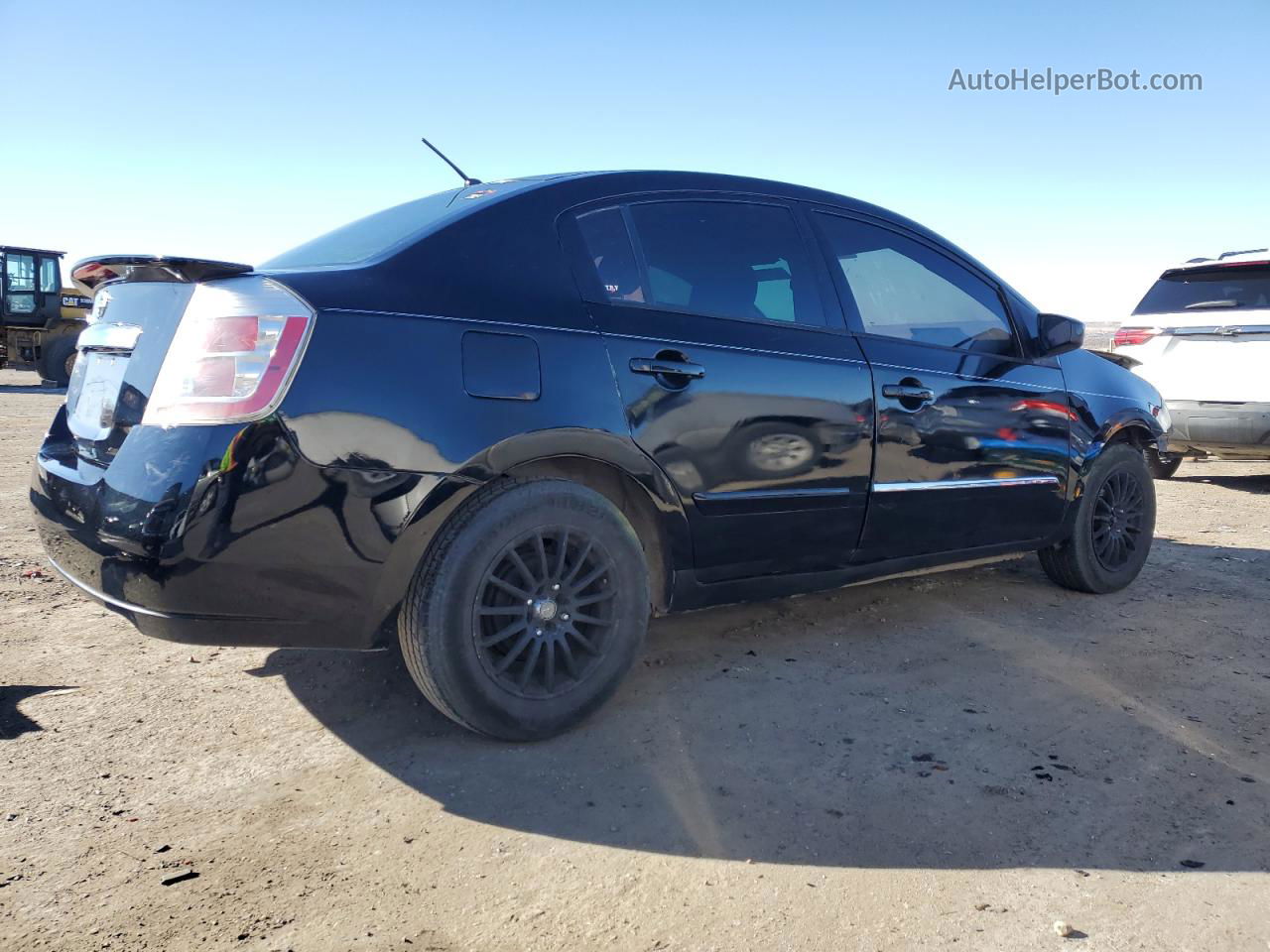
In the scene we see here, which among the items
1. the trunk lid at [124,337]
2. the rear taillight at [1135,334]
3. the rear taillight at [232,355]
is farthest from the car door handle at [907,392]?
the rear taillight at [1135,334]

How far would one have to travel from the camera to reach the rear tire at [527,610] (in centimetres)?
265

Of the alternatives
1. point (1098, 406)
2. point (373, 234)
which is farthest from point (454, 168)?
point (1098, 406)

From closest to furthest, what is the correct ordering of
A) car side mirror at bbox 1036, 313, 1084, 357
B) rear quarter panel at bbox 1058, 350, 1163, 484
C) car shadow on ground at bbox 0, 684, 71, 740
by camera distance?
car shadow on ground at bbox 0, 684, 71, 740
car side mirror at bbox 1036, 313, 1084, 357
rear quarter panel at bbox 1058, 350, 1163, 484

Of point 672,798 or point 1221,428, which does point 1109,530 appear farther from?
point 1221,428

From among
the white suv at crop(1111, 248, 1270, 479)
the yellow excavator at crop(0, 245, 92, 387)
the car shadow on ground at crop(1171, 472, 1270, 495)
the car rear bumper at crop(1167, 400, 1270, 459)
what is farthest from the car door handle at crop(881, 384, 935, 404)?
the yellow excavator at crop(0, 245, 92, 387)

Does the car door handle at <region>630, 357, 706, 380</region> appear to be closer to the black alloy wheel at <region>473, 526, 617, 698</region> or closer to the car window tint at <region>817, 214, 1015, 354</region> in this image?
the black alloy wheel at <region>473, 526, 617, 698</region>

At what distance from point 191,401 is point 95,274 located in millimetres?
867

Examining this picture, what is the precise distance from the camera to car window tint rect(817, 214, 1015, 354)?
3760 millimetres

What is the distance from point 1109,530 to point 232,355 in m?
4.00

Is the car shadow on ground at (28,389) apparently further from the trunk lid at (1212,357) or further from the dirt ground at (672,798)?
the trunk lid at (1212,357)

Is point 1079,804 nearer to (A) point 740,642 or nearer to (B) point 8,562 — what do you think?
(A) point 740,642

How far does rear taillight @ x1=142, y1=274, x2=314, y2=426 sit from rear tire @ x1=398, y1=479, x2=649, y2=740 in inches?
23.7

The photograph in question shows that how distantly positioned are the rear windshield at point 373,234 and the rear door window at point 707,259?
0.47m

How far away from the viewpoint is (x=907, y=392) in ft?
12.0
